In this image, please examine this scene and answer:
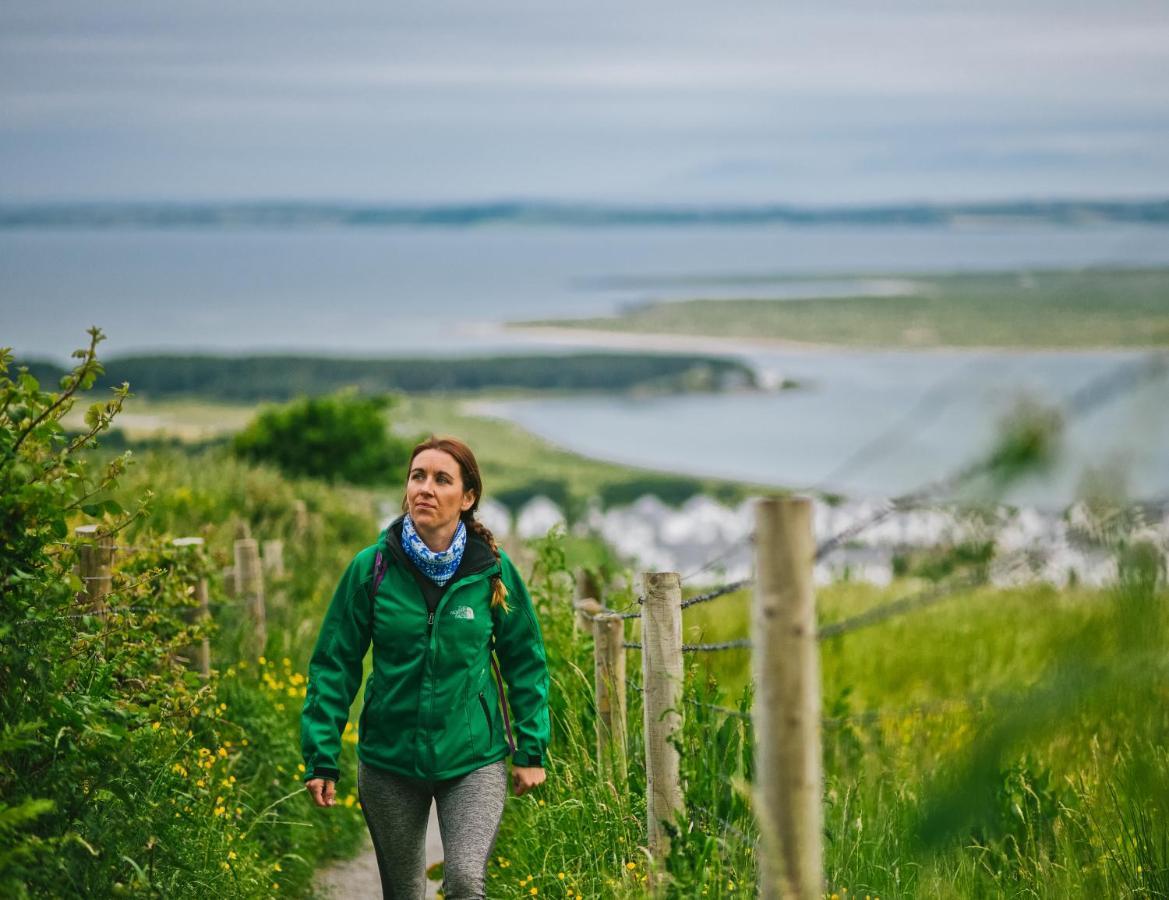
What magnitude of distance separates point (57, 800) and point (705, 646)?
2.16 metres

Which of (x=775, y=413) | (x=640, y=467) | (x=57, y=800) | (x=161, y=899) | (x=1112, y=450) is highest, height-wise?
(x=775, y=413)

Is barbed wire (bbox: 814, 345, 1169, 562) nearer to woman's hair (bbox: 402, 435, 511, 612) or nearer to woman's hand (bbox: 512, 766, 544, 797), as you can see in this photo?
woman's hair (bbox: 402, 435, 511, 612)

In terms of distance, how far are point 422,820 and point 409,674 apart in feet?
1.77

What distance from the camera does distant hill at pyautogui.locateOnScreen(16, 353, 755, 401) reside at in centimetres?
8797

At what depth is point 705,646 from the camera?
15.6 ft

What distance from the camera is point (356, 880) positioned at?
7234mm

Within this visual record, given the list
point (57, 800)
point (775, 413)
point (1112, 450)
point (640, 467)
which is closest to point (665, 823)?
point (57, 800)

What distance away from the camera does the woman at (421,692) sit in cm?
471

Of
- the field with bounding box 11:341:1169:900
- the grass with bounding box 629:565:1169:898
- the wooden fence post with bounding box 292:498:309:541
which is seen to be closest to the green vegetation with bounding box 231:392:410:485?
the wooden fence post with bounding box 292:498:309:541

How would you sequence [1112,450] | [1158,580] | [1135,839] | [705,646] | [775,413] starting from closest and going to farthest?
[1112,450]
[1158,580]
[705,646]
[1135,839]
[775,413]

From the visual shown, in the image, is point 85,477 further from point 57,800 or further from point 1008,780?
point 1008,780

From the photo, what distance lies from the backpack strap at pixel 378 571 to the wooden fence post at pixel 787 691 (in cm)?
189

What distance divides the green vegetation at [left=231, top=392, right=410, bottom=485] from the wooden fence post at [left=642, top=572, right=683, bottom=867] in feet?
69.4

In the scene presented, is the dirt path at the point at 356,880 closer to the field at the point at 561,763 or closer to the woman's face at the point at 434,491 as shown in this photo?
the field at the point at 561,763
